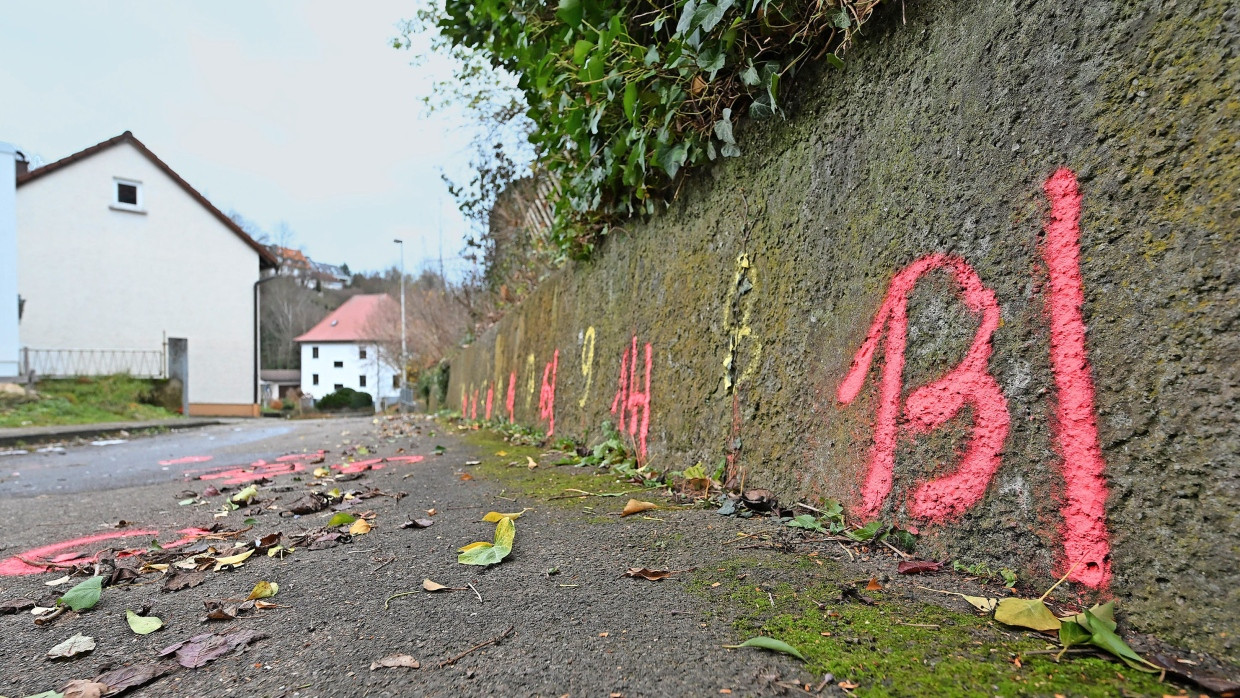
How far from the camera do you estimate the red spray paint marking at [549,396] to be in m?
4.63

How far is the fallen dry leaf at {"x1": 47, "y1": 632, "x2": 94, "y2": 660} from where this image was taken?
1.26m

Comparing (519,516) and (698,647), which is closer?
(698,647)

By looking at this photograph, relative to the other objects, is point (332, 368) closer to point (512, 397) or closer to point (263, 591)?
point (512, 397)

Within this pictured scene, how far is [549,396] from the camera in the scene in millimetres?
4793

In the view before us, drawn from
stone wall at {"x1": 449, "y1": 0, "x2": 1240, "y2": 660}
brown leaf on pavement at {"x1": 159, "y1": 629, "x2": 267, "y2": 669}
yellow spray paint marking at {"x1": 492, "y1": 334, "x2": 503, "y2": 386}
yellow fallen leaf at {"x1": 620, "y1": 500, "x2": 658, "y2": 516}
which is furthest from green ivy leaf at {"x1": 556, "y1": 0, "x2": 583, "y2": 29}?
yellow spray paint marking at {"x1": 492, "y1": 334, "x2": 503, "y2": 386}

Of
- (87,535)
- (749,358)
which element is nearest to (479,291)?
(87,535)

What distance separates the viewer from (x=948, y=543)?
53.6 inches

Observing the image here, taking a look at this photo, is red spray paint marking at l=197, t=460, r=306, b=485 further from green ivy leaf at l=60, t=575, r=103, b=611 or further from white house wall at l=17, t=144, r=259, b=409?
white house wall at l=17, t=144, r=259, b=409

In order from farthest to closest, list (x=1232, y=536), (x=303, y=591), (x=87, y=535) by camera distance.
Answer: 1. (x=87, y=535)
2. (x=303, y=591)
3. (x=1232, y=536)

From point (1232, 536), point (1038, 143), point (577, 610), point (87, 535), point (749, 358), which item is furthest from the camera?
point (87, 535)

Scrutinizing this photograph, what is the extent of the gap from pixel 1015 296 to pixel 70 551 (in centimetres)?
303

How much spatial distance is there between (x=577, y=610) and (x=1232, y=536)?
109cm

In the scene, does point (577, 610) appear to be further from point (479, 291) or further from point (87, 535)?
point (479, 291)

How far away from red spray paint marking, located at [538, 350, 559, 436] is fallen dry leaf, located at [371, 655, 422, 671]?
11.0 ft
